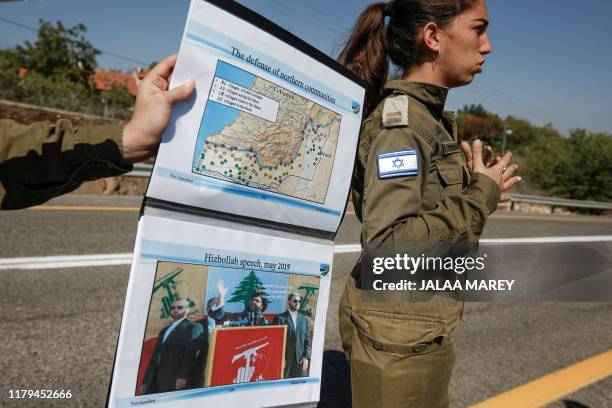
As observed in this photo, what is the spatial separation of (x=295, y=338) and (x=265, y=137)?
0.54 m

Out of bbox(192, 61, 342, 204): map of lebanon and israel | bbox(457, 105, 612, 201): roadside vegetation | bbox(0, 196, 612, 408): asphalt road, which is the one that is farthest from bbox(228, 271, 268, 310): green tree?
bbox(457, 105, 612, 201): roadside vegetation

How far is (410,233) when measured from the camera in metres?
1.33

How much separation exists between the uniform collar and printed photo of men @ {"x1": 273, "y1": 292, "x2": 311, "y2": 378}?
700mm

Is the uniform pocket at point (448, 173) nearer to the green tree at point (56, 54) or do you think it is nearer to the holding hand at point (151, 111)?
the holding hand at point (151, 111)

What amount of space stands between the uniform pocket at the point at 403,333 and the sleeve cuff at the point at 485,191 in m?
0.36

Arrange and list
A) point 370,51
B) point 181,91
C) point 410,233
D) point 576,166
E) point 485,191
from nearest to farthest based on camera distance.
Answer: point 181,91 < point 410,233 < point 485,191 < point 370,51 < point 576,166

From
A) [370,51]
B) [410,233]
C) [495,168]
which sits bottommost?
[410,233]

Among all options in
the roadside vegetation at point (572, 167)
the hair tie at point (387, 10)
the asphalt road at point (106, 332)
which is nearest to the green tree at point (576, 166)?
the roadside vegetation at point (572, 167)

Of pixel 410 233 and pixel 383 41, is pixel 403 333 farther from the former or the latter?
pixel 383 41

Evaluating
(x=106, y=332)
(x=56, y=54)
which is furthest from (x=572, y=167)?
(x=56, y=54)

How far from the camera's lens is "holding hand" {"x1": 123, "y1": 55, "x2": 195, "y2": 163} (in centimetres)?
109

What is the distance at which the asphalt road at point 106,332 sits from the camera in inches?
112

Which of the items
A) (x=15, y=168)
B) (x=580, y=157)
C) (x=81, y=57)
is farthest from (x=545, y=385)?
(x=81, y=57)

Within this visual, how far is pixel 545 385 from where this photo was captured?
3.23m
